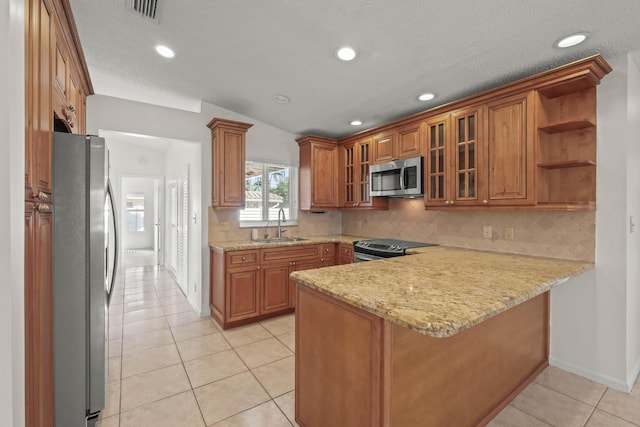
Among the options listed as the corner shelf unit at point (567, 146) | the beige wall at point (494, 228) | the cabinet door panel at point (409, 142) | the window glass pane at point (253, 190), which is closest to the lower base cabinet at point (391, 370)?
the beige wall at point (494, 228)

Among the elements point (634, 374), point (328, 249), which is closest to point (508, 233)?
point (634, 374)

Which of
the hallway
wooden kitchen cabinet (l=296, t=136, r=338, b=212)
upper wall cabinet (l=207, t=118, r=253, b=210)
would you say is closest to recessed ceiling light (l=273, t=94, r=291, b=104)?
upper wall cabinet (l=207, t=118, r=253, b=210)

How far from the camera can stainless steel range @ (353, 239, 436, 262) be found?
10.1 ft

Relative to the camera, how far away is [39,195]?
130 centimetres

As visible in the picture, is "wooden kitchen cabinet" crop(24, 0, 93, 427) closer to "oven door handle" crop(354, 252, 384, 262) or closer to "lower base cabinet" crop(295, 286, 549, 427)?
"lower base cabinet" crop(295, 286, 549, 427)

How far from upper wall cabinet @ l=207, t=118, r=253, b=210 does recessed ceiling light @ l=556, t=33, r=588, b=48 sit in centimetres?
297

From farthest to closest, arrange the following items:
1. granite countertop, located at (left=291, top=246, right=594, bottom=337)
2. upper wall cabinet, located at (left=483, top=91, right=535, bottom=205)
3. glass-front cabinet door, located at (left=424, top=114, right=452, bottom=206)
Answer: glass-front cabinet door, located at (left=424, top=114, right=452, bottom=206) → upper wall cabinet, located at (left=483, top=91, right=535, bottom=205) → granite countertop, located at (left=291, top=246, right=594, bottom=337)

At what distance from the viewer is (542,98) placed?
2.37 metres

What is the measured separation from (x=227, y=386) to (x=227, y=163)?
2.37 m

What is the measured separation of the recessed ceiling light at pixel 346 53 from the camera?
2.36m

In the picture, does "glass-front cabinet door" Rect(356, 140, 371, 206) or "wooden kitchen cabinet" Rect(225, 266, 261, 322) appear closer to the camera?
"wooden kitchen cabinet" Rect(225, 266, 261, 322)

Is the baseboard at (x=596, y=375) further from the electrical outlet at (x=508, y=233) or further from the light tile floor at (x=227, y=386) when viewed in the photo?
the electrical outlet at (x=508, y=233)

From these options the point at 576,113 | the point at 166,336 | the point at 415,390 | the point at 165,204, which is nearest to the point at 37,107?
the point at 415,390

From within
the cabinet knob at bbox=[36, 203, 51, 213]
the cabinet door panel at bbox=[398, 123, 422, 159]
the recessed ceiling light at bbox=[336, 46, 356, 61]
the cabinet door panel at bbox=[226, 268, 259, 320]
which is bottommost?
the cabinet door panel at bbox=[226, 268, 259, 320]
